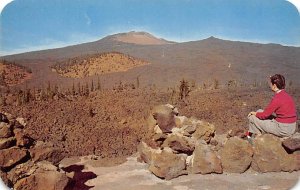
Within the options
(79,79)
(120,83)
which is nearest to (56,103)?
(79,79)

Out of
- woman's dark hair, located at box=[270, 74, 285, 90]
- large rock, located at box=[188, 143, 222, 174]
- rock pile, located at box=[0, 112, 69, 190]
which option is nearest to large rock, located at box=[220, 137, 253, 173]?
large rock, located at box=[188, 143, 222, 174]

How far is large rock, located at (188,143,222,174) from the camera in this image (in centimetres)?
559

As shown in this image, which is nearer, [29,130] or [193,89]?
[29,130]

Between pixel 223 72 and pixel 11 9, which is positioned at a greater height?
pixel 11 9

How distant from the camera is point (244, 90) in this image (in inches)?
249

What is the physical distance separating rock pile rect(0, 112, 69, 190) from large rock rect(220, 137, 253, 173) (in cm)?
192

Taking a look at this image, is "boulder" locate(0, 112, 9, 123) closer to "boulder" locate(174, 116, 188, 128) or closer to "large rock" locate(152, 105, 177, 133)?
"large rock" locate(152, 105, 177, 133)

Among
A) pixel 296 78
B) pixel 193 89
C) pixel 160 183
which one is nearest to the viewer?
pixel 160 183

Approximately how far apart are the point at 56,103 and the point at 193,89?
1.76 meters

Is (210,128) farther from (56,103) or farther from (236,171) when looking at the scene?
(56,103)

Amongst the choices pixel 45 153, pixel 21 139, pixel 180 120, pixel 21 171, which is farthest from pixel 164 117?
pixel 21 171

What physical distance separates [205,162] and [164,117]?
0.79m

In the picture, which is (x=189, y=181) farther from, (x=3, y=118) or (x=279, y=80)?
(x=3, y=118)

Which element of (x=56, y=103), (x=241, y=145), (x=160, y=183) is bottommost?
(x=160, y=183)
